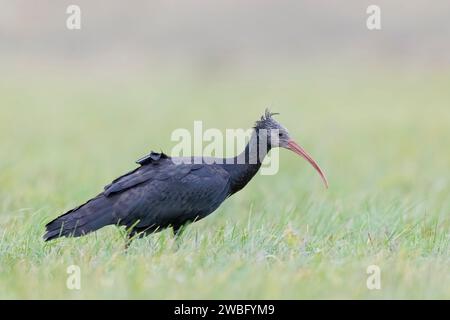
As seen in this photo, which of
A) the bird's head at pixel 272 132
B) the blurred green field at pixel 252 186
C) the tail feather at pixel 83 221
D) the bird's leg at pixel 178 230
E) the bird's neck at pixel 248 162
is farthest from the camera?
the bird's head at pixel 272 132

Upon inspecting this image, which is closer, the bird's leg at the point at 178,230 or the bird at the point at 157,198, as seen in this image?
the bird at the point at 157,198

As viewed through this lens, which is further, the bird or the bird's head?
the bird's head

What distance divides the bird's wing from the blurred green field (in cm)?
42

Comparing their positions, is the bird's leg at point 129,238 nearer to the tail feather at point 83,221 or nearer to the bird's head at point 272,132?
the tail feather at point 83,221

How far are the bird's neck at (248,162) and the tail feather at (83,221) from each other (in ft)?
3.70

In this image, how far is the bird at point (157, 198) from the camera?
8172mm

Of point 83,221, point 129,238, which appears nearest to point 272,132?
point 129,238

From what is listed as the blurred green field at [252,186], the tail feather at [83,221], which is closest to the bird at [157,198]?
the tail feather at [83,221]

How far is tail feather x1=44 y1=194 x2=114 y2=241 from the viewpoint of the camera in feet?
26.3

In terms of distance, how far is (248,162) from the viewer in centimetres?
881

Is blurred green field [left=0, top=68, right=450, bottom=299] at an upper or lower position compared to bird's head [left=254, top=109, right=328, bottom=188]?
lower

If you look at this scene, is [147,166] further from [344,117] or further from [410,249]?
[344,117]

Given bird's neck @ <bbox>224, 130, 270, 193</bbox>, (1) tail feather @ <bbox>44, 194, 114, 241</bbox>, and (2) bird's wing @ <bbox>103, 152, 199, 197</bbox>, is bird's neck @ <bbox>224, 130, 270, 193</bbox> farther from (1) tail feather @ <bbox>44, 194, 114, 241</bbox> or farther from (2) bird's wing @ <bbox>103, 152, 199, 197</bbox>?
(1) tail feather @ <bbox>44, 194, 114, 241</bbox>

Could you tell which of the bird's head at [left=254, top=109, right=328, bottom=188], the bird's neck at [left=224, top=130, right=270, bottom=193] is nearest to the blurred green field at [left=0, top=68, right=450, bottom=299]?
the bird's neck at [left=224, top=130, right=270, bottom=193]
